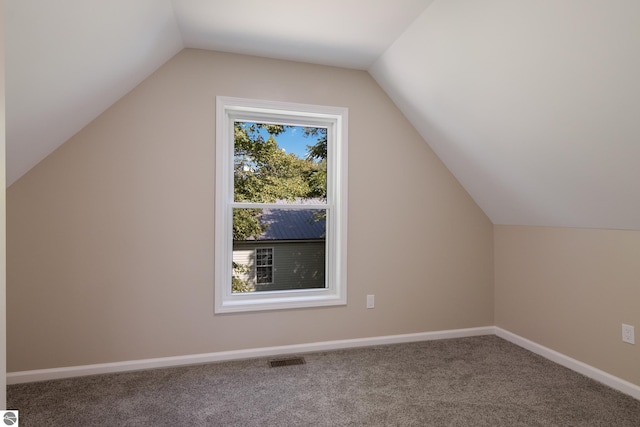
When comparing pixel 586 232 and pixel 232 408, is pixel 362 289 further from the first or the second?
pixel 586 232

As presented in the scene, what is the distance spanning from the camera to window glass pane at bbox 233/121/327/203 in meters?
3.09

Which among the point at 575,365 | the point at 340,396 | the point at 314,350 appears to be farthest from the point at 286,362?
the point at 575,365

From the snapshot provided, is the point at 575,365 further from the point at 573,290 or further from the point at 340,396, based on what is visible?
the point at 340,396

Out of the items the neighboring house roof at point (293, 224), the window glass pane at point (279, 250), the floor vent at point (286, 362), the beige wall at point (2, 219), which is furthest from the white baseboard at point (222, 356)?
the beige wall at point (2, 219)

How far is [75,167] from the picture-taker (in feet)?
8.43

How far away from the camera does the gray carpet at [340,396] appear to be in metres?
2.07

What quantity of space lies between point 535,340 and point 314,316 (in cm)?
190

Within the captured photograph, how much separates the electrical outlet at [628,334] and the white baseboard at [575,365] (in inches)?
10.8

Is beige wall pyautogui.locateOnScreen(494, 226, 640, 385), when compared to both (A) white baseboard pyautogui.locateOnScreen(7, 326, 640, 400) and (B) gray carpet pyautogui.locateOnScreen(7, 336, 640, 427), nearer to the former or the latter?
(A) white baseboard pyautogui.locateOnScreen(7, 326, 640, 400)

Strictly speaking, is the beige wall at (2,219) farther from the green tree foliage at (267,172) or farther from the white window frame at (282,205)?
the green tree foliage at (267,172)

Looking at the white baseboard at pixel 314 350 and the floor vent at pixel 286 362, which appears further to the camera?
the floor vent at pixel 286 362

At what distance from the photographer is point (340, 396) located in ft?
7.59

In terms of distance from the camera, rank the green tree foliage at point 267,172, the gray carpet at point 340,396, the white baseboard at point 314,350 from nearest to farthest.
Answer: the gray carpet at point 340,396 → the white baseboard at point 314,350 → the green tree foliage at point 267,172

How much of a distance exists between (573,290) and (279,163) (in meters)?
2.56
